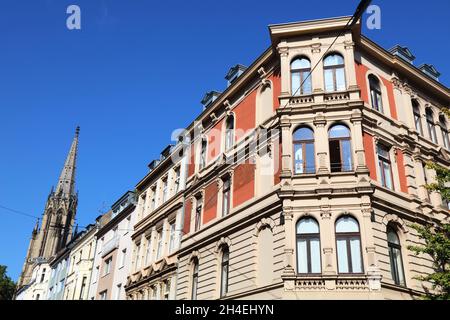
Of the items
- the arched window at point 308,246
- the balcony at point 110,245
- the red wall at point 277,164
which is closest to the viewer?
the arched window at point 308,246

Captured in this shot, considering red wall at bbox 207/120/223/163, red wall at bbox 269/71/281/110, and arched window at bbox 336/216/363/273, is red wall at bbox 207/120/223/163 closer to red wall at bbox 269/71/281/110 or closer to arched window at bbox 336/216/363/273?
red wall at bbox 269/71/281/110

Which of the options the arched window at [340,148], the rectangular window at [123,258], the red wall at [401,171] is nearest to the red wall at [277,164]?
the arched window at [340,148]

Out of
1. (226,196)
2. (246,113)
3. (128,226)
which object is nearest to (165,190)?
(128,226)

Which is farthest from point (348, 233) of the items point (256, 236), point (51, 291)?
point (51, 291)

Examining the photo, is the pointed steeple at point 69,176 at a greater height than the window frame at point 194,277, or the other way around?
the pointed steeple at point 69,176

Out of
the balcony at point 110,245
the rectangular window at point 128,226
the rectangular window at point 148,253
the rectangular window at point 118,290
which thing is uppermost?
the rectangular window at point 128,226

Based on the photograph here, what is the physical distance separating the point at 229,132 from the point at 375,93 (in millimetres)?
8303

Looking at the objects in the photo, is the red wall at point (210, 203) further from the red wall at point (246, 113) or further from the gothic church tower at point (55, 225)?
the gothic church tower at point (55, 225)

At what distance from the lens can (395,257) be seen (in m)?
18.4

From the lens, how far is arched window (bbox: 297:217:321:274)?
679 inches

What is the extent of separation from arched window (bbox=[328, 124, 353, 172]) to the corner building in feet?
0.16

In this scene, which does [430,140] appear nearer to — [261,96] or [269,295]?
[261,96]

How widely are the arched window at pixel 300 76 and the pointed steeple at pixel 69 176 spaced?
10463 cm

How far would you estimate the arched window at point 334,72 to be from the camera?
20.7 m
